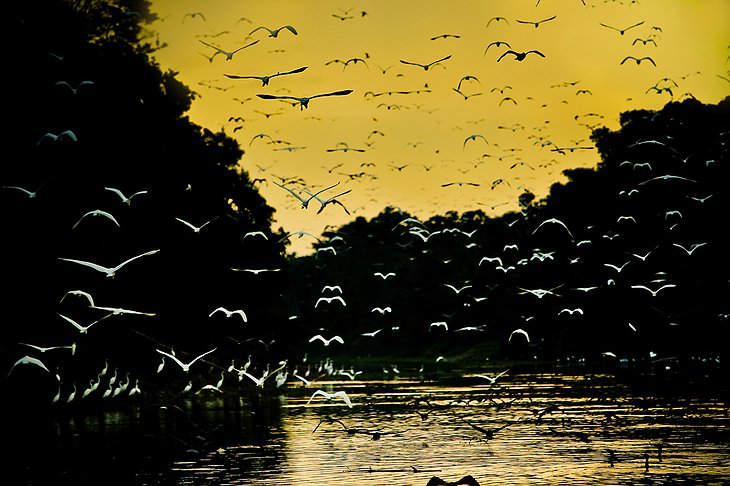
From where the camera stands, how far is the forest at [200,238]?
4125cm

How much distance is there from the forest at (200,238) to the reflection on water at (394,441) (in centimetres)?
389

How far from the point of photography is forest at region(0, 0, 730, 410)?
4125 cm

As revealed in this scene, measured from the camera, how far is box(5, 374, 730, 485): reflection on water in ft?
88.4

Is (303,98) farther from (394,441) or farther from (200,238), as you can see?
(200,238)

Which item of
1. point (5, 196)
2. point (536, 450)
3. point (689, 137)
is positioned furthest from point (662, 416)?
point (689, 137)

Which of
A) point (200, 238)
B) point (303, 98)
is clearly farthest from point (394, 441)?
point (200, 238)

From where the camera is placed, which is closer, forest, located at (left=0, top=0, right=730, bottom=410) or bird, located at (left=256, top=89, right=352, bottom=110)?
bird, located at (left=256, top=89, right=352, bottom=110)

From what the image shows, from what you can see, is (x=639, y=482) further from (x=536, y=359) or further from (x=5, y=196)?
(x=536, y=359)

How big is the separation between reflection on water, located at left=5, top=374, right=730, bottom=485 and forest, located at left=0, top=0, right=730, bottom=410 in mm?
3886

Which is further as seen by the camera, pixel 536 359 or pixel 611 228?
pixel 536 359

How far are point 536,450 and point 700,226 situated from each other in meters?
44.1

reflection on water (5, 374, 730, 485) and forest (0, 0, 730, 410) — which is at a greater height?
forest (0, 0, 730, 410)

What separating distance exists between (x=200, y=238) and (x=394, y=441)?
2962cm

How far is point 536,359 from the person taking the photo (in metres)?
96.8
